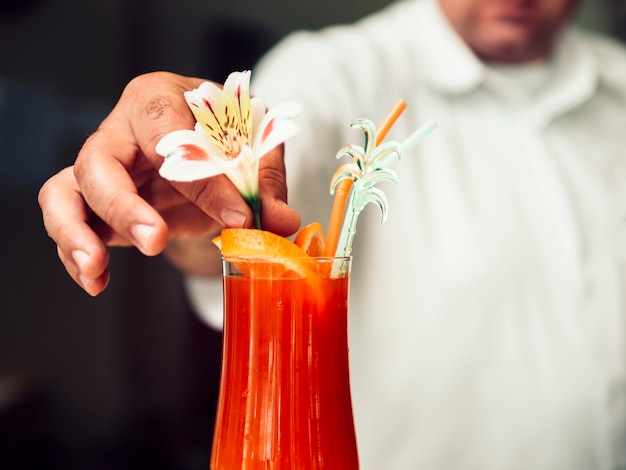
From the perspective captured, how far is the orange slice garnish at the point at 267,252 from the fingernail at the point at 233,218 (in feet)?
0.06

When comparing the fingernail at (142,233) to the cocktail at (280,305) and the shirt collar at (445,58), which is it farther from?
the shirt collar at (445,58)

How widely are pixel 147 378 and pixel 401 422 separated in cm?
67

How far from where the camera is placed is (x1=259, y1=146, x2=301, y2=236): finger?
2.24 feet

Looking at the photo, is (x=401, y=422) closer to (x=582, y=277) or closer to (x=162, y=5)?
(x=582, y=277)

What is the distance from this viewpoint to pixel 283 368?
2.22 feet

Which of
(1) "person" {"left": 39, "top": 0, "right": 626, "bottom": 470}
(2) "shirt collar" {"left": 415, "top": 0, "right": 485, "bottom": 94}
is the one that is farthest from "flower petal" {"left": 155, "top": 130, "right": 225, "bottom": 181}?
(2) "shirt collar" {"left": 415, "top": 0, "right": 485, "bottom": 94}

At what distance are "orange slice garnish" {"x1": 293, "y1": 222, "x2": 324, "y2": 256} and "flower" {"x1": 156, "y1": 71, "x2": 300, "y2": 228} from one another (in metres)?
0.06

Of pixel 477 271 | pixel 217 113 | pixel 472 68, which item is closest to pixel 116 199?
pixel 217 113

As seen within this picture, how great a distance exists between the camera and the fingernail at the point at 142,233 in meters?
0.61

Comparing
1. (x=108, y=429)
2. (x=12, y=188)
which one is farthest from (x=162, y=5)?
(x=108, y=429)

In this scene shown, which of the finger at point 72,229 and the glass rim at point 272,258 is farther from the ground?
the finger at point 72,229

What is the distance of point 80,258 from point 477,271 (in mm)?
1009

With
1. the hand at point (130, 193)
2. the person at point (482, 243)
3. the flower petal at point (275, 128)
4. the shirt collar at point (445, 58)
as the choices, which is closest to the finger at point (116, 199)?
the hand at point (130, 193)

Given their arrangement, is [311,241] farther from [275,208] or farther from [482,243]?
[482,243]
